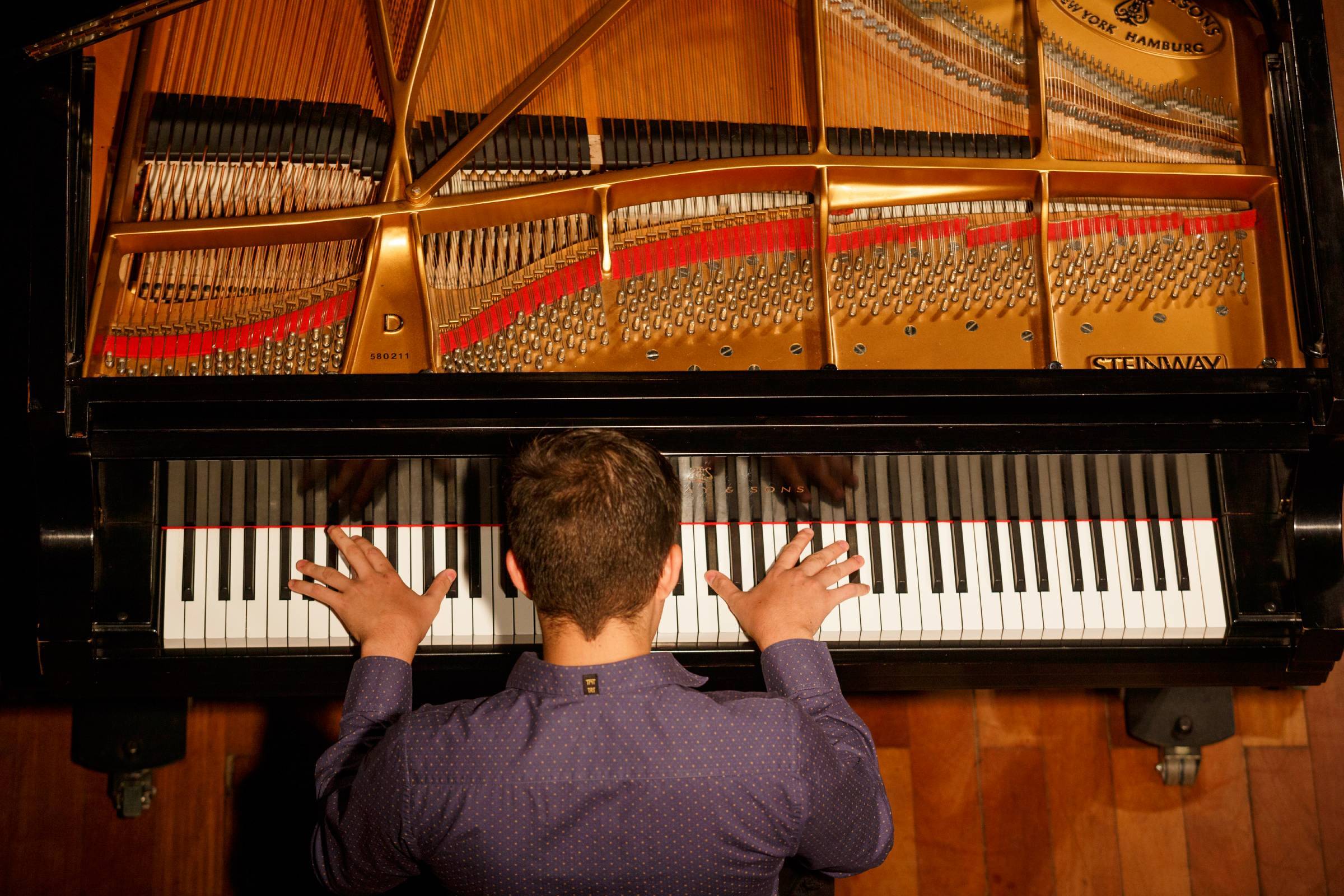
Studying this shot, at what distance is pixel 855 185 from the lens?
2.22 meters

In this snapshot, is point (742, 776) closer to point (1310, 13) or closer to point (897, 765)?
point (897, 765)

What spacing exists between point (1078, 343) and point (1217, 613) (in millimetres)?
751

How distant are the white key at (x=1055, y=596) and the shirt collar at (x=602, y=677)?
1.07 m

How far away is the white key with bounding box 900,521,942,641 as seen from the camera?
224 cm

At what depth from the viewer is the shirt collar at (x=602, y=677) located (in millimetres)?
1644

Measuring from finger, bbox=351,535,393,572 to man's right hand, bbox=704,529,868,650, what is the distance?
774mm

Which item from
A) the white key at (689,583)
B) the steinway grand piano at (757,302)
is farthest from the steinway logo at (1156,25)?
the white key at (689,583)

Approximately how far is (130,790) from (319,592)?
56.3 inches

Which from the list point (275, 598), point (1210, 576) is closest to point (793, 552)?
point (1210, 576)

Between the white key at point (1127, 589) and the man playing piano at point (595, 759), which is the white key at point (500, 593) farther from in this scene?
the white key at point (1127, 589)

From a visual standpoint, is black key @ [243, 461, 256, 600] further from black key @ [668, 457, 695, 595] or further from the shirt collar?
black key @ [668, 457, 695, 595]

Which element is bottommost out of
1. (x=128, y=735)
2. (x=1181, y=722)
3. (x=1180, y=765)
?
(x=1180, y=765)

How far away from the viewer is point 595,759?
1.58m

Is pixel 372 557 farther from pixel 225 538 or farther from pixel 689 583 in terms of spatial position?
pixel 689 583
